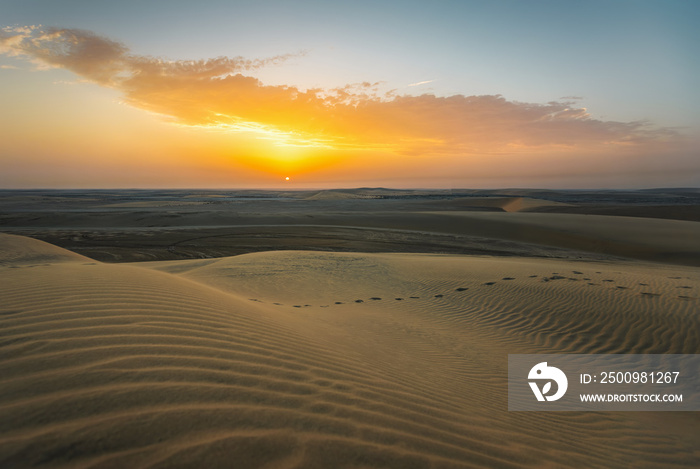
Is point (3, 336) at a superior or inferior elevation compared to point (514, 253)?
superior

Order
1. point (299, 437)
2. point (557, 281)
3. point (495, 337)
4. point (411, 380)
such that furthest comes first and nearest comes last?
point (557, 281)
point (495, 337)
point (411, 380)
point (299, 437)

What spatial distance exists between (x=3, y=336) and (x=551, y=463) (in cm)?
440

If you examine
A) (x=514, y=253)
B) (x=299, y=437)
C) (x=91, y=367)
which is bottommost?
(x=514, y=253)

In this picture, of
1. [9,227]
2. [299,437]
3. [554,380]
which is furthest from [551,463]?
[9,227]

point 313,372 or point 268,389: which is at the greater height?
point 268,389

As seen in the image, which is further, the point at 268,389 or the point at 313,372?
the point at 313,372

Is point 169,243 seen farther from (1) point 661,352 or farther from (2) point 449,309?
(1) point 661,352

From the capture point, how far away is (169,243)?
20625 mm

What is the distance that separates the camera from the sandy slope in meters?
1.92

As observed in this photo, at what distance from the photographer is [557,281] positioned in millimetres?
10812

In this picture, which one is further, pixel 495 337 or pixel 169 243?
pixel 169 243

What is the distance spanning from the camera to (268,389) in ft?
8.60

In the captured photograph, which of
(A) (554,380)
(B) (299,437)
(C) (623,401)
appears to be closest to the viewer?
(B) (299,437)

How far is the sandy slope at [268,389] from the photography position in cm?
192
